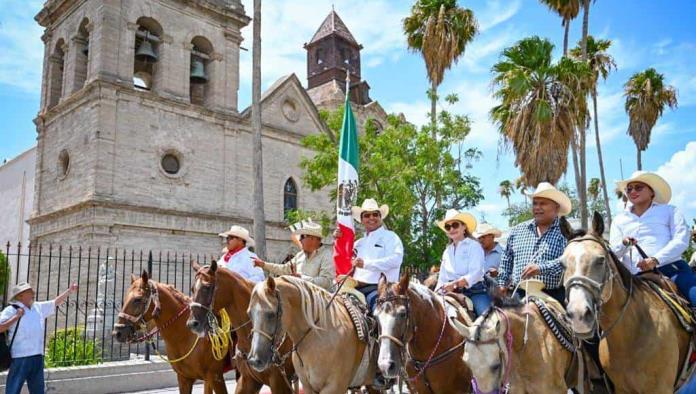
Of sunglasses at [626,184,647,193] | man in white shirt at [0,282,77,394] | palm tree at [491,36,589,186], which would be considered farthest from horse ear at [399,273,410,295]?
palm tree at [491,36,589,186]

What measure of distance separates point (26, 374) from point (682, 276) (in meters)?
8.00

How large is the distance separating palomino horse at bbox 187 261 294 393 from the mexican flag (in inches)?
61.4

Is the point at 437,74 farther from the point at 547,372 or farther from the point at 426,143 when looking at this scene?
the point at 547,372

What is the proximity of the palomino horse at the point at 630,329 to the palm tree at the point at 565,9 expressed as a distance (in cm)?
1670

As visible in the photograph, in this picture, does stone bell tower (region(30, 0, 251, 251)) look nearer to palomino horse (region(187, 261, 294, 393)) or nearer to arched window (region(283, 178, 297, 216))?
arched window (region(283, 178, 297, 216))

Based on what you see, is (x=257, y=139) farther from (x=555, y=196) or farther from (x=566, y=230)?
(x=566, y=230)

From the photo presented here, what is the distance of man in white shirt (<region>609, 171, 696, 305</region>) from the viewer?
539cm

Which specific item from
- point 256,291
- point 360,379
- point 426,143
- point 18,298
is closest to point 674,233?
point 360,379

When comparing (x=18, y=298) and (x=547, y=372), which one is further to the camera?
(x=18, y=298)

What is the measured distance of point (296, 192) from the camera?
2841 cm

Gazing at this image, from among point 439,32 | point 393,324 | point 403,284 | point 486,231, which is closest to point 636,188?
point 403,284

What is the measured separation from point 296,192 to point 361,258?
853 inches

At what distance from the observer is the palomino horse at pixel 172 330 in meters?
7.61

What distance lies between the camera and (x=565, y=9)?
768 inches
